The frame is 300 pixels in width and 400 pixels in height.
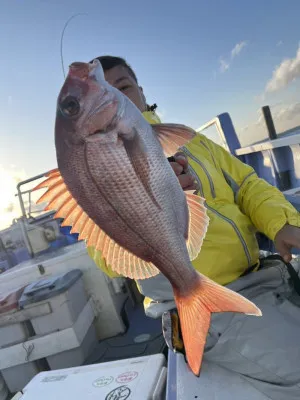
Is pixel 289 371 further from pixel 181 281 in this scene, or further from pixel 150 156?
pixel 150 156

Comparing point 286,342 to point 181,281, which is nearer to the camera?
point 181,281

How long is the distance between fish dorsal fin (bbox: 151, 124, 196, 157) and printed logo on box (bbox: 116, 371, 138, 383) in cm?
179

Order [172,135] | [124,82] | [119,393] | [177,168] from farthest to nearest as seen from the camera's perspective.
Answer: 1. [124,82]
2. [119,393]
3. [177,168]
4. [172,135]

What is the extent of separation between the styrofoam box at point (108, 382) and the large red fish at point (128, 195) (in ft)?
3.27

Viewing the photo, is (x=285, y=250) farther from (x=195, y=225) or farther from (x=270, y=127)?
(x=270, y=127)

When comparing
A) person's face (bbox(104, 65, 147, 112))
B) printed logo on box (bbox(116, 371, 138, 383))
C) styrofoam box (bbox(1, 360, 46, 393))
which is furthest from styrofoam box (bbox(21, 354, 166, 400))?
person's face (bbox(104, 65, 147, 112))

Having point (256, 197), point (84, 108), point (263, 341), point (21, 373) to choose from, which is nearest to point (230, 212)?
point (256, 197)

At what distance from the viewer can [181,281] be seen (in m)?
1.47

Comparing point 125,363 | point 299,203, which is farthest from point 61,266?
point 299,203

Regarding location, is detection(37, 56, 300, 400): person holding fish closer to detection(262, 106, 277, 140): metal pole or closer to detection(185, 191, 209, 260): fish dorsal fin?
detection(185, 191, 209, 260): fish dorsal fin

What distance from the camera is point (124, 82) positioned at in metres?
2.40

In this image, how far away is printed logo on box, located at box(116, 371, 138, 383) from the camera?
237cm

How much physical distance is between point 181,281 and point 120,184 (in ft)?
1.73

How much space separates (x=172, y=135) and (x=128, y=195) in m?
0.32
